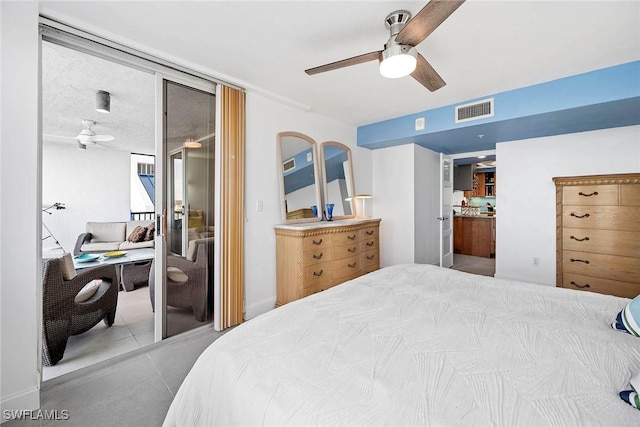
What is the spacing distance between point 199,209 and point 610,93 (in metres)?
3.85

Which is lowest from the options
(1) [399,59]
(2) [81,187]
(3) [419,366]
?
(3) [419,366]

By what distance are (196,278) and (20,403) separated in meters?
1.30

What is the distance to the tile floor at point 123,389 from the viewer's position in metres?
1.58

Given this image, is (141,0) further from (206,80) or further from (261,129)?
(261,129)

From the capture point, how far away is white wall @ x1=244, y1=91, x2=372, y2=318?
2.88 metres

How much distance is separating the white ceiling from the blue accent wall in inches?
5.1

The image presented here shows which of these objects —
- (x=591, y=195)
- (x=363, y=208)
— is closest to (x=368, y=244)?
(x=363, y=208)

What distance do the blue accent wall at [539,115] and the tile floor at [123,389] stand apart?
3525mm

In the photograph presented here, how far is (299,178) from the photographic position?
343 centimetres

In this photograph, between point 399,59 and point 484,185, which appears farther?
point 484,185

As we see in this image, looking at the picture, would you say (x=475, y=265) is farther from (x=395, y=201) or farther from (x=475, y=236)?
(x=395, y=201)

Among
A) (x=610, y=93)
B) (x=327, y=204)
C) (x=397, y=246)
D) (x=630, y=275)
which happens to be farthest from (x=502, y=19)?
(x=397, y=246)

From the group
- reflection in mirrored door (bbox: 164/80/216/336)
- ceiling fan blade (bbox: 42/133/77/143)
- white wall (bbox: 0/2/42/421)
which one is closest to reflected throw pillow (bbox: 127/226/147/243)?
ceiling fan blade (bbox: 42/133/77/143)

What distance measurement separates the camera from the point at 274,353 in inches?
39.5
